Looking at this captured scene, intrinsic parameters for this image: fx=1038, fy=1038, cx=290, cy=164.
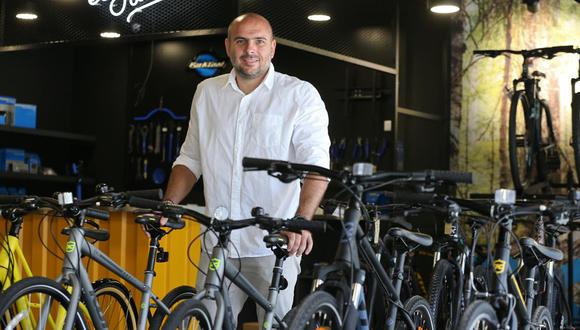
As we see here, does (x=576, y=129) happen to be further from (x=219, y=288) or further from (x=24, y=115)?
(x=219, y=288)

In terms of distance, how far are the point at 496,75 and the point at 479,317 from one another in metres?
5.67

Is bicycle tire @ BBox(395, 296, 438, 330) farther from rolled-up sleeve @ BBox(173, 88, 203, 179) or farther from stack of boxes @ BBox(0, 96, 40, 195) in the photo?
stack of boxes @ BBox(0, 96, 40, 195)

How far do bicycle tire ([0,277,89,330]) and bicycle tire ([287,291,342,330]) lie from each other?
887 mm

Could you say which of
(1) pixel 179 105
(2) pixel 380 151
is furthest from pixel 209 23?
(2) pixel 380 151

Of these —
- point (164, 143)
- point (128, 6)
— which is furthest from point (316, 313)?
point (164, 143)

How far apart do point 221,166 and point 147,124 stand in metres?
4.99

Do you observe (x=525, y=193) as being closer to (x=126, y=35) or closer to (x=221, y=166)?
(x=126, y=35)

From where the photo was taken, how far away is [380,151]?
8820 mm

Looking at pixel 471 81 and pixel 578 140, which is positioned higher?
pixel 471 81

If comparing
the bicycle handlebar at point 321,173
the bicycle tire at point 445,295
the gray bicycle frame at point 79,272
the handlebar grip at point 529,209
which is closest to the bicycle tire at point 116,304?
the gray bicycle frame at point 79,272

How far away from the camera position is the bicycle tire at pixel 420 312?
13.3ft

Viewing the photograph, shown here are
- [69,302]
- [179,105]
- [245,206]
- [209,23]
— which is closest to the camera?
[69,302]

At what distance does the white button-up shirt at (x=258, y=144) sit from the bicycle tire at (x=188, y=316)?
62 cm

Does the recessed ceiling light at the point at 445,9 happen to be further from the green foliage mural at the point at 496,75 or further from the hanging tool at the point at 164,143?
the hanging tool at the point at 164,143
